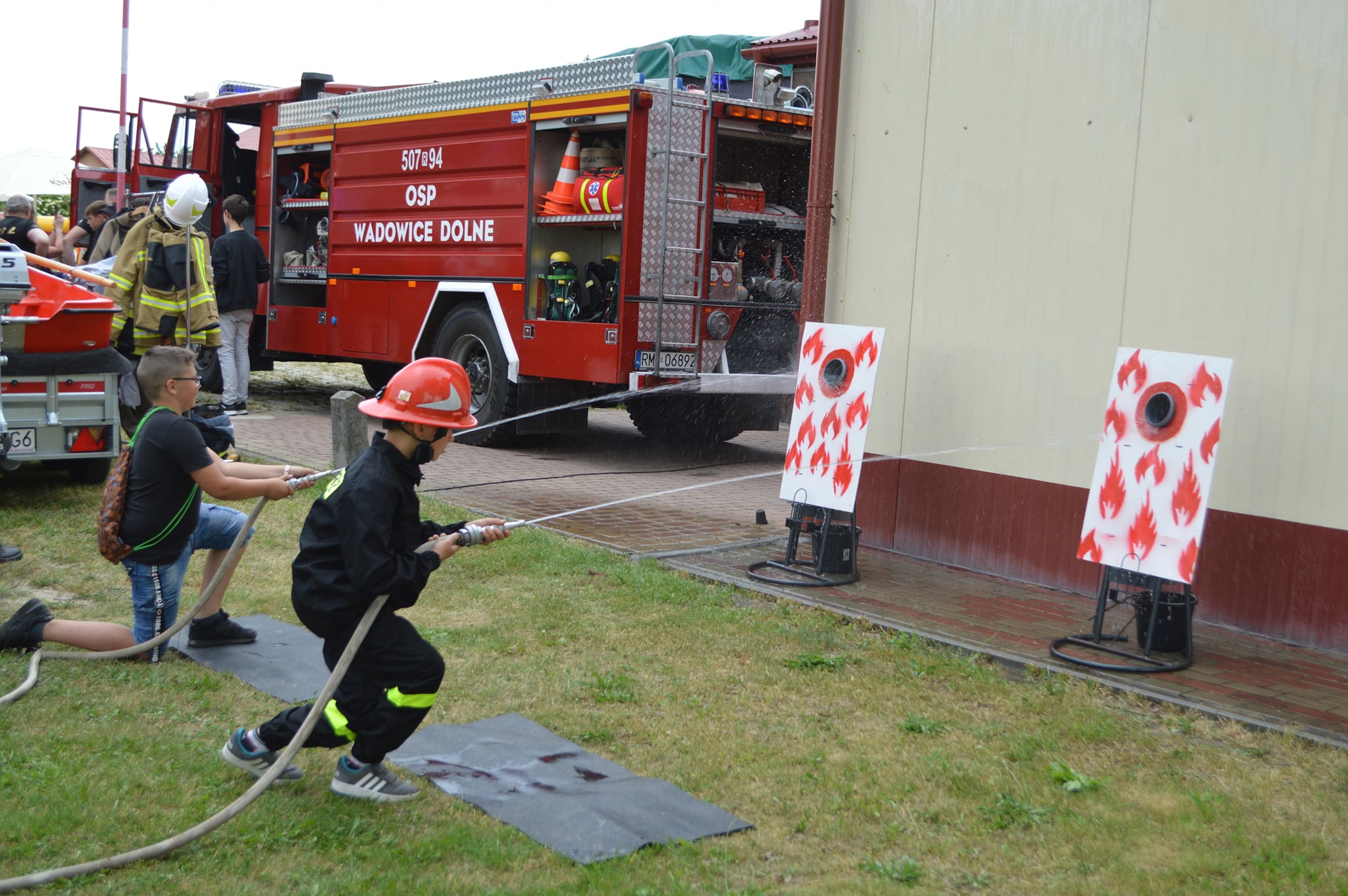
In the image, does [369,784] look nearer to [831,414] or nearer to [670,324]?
[831,414]

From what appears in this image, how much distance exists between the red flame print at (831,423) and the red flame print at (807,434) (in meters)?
0.07

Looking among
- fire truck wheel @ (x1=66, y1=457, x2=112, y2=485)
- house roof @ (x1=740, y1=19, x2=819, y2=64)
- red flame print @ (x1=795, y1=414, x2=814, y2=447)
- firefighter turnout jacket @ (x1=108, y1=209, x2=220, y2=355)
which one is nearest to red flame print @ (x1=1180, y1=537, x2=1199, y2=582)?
red flame print @ (x1=795, y1=414, x2=814, y2=447)

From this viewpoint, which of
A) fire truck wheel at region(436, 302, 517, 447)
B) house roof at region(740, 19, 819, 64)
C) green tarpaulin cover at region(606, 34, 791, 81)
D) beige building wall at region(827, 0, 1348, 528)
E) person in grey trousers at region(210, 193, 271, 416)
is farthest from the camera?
green tarpaulin cover at region(606, 34, 791, 81)

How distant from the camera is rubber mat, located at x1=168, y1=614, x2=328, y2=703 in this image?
4.98 metres

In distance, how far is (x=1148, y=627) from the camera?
555 centimetres

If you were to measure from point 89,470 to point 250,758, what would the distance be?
18.8ft

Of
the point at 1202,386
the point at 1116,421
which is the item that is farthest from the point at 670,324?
the point at 1202,386

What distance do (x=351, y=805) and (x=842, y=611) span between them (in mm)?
2954

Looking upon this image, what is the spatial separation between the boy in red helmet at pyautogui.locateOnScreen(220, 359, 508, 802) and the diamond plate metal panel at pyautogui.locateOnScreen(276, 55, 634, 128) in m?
6.94

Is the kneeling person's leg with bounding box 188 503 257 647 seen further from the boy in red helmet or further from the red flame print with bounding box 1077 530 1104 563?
the red flame print with bounding box 1077 530 1104 563

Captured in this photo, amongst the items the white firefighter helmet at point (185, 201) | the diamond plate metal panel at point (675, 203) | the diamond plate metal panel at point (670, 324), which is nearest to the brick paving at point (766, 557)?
the diamond plate metal panel at point (670, 324)

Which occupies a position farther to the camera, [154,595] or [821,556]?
[821,556]

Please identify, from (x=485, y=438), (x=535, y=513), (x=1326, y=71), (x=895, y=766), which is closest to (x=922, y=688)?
(x=895, y=766)

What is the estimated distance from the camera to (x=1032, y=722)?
4.73 meters
